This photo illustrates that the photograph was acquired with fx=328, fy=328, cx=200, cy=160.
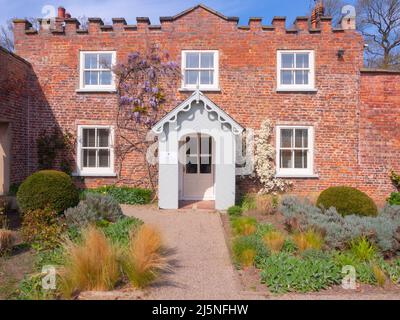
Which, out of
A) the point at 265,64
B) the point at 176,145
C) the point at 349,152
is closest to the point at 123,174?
the point at 176,145

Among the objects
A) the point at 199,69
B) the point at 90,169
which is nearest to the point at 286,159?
the point at 199,69

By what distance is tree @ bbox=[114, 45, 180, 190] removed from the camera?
13.5 m

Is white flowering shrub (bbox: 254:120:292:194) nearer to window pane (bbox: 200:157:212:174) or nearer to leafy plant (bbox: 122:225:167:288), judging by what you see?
window pane (bbox: 200:157:212:174)

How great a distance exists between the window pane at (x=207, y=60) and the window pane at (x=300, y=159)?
16.7 ft

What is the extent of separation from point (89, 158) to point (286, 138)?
27.3ft

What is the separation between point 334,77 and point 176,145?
23.3 ft

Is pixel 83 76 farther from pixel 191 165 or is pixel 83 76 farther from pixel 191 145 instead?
pixel 191 165

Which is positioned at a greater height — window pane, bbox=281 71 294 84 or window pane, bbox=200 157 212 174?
window pane, bbox=281 71 294 84

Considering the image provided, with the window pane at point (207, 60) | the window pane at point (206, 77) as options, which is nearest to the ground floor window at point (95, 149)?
the window pane at point (206, 77)

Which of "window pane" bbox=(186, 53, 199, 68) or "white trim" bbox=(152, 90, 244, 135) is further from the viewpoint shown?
"window pane" bbox=(186, 53, 199, 68)

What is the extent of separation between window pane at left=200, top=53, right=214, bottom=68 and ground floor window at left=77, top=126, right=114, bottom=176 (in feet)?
15.8

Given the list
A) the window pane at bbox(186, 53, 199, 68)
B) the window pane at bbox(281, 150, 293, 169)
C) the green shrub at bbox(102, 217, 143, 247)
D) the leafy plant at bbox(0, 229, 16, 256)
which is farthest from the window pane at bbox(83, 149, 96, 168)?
the window pane at bbox(281, 150, 293, 169)

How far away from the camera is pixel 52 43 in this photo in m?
13.8

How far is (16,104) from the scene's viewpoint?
13.0 m
